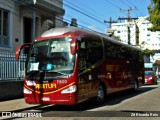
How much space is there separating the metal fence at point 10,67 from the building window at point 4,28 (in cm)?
481

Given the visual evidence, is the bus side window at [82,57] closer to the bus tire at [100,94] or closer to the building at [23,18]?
the bus tire at [100,94]

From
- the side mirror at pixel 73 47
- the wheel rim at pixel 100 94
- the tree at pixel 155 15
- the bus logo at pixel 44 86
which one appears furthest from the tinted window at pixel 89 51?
the tree at pixel 155 15

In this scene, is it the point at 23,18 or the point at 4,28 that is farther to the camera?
the point at 23,18

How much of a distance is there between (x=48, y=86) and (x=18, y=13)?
1327 centimetres

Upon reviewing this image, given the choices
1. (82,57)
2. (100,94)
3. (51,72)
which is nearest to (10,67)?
(100,94)

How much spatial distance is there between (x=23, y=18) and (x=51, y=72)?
1384cm

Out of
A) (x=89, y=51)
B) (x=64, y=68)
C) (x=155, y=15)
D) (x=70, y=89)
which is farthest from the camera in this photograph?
(x=155, y=15)

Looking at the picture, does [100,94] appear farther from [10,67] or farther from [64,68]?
[10,67]

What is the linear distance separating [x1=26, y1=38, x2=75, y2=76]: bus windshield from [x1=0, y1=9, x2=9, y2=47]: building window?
389 inches

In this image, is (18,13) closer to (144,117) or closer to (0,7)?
(0,7)

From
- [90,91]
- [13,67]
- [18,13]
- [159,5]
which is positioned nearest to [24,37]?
[18,13]

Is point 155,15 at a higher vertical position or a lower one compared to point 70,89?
higher

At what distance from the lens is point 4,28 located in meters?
24.2

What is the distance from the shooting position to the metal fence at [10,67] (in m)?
17.6
